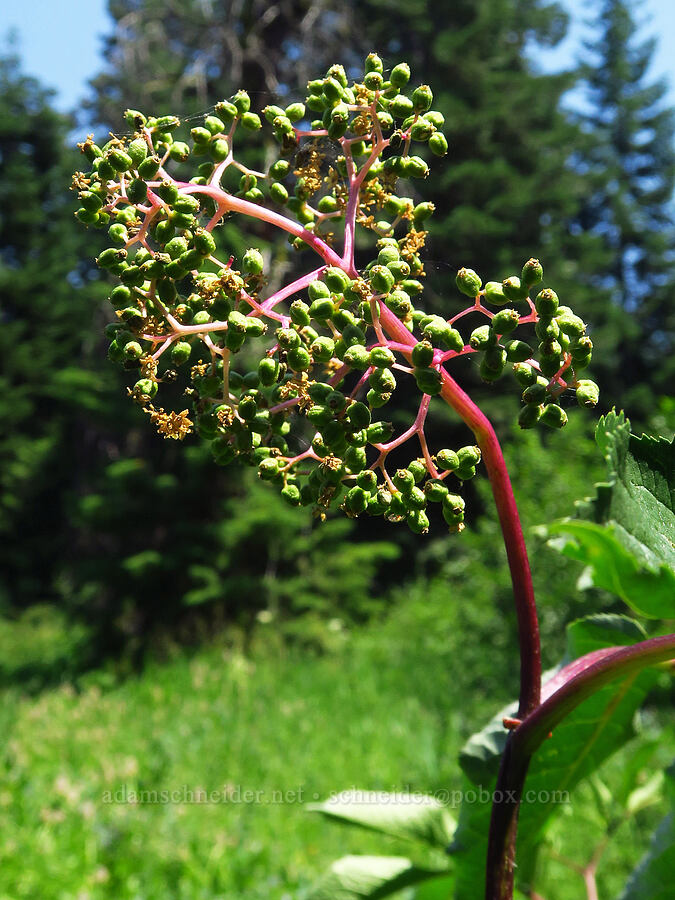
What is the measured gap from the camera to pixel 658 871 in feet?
2.69

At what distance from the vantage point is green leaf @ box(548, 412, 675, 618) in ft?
2.03

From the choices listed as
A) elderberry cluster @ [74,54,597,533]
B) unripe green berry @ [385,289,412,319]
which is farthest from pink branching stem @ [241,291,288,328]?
unripe green berry @ [385,289,412,319]

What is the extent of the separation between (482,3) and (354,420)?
13.5 metres

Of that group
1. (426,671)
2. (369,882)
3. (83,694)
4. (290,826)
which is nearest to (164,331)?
(369,882)

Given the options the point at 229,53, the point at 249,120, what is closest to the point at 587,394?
the point at 249,120

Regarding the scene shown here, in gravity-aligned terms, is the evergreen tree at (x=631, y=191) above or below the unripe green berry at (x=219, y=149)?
above

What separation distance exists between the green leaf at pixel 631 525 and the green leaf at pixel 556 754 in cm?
12

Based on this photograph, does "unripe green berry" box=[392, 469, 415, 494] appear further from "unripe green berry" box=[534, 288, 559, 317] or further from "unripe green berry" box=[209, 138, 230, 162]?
"unripe green berry" box=[209, 138, 230, 162]

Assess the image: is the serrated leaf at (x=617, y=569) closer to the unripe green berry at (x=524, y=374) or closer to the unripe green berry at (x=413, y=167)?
the unripe green berry at (x=524, y=374)

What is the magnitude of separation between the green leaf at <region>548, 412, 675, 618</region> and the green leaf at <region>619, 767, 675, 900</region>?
28cm

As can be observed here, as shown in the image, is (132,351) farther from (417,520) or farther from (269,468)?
(417,520)

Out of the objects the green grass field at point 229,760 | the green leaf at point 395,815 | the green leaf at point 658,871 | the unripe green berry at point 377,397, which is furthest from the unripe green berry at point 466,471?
the green grass field at point 229,760

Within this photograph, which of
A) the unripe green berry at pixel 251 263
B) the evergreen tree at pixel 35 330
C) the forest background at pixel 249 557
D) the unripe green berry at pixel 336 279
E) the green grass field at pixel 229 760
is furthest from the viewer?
the evergreen tree at pixel 35 330

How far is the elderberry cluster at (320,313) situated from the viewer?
737 millimetres
